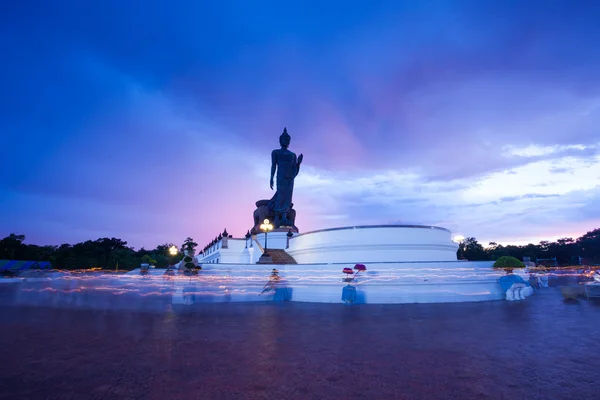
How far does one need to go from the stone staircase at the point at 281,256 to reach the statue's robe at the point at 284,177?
34.1 ft

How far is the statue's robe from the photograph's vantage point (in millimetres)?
36469

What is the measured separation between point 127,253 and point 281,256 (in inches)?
2118

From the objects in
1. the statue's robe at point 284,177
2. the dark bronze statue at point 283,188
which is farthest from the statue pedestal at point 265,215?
the statue's robe at point 284,177

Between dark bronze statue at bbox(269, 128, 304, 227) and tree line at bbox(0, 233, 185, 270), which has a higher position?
dark bronze statue at bbox(269, 128, 304, 227)

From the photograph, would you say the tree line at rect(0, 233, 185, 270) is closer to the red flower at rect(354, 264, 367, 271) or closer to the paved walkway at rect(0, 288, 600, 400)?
the red flower at rect(354, 264, 367, 271)

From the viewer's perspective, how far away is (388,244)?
19.3 metres

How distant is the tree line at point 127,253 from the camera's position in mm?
53375

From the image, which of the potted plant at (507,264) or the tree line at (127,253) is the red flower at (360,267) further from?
the tree line at (127,253)

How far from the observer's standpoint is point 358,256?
19.7 meters

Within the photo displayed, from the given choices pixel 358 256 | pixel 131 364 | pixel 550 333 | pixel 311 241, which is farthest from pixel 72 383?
pixel 311 241

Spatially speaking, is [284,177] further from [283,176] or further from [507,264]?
[507,264]

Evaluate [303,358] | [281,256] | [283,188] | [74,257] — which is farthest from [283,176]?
[74,257]

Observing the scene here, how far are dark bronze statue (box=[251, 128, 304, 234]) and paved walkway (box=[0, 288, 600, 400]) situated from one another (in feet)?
89.0

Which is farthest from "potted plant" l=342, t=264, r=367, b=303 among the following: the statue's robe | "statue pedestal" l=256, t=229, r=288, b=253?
the statue's robe
